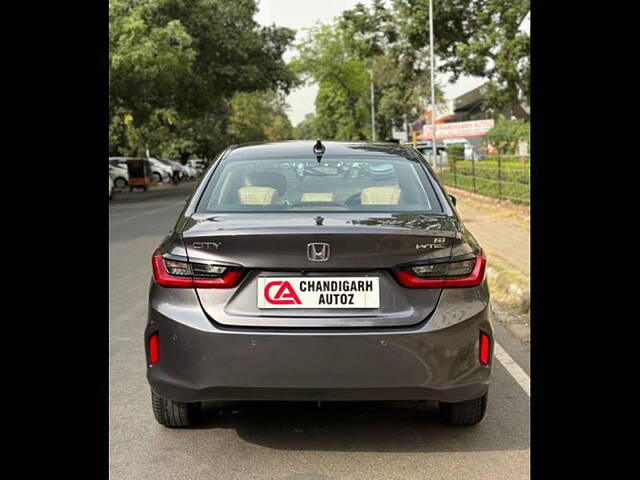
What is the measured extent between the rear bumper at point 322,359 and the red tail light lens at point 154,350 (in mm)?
46

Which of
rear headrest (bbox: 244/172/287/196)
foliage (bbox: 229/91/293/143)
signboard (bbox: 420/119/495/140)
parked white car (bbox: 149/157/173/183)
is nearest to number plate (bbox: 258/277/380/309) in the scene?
rear headrest (bbox: 244/172/287/196)

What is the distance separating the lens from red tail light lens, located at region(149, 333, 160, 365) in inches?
166

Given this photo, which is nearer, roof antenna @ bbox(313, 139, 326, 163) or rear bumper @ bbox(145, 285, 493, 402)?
rear bumper @ bbox(145, 285, 493, 402)

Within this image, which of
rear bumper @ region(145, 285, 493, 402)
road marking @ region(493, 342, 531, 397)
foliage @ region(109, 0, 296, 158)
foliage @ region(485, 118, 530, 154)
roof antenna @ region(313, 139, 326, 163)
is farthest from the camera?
foliage @ region(109, 0, 296, 158)

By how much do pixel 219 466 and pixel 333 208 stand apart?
1422 mm

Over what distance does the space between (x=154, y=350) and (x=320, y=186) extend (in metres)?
1.36

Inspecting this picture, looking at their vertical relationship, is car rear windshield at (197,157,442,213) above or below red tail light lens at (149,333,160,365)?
above

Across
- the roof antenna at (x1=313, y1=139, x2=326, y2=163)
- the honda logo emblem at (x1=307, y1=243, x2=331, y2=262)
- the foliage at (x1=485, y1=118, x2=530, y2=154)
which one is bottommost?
the honda logo emblem at (x1=307, y1=243, x2=331, y2=262)

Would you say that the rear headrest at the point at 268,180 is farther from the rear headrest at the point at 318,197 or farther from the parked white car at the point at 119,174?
the parked white car at the point at 119,174

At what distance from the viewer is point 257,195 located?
4.92 m

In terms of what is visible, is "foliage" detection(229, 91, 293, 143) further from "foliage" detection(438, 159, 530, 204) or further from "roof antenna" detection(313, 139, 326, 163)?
"roof antenna" detection(313, 139, 326, 163)

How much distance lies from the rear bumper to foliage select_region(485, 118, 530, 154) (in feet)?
82.1
